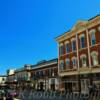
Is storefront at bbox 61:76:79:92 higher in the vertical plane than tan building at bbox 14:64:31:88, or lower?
lower

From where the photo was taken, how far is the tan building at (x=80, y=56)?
32625 millimetres

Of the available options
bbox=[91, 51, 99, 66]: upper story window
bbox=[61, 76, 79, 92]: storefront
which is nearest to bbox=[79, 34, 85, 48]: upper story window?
bbox=[91, 51, 99, 66]: upper story window

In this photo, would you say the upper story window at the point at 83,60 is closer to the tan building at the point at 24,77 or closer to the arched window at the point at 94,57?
the arched window at the point at 94,57

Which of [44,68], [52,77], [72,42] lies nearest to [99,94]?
[72,42]

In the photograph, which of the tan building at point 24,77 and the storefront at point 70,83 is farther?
the tan building at point 24,77

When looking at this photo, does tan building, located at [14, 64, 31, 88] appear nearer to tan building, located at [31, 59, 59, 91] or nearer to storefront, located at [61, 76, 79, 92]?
tan building, located at [31, 59, 59, 91]

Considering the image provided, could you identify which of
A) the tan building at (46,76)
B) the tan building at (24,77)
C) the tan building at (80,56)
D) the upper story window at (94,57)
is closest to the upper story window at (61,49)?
the tan building at (80,56)

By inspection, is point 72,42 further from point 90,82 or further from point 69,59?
point 90,82

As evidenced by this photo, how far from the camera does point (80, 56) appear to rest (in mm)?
35750

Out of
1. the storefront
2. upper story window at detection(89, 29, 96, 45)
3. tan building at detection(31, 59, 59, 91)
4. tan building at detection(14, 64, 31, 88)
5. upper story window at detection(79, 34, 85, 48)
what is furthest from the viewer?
tan building at detection(14, 64, 31, 88)

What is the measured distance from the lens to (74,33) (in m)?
37.9

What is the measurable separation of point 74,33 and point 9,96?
1633 cm

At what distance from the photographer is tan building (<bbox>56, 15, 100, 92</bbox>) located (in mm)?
32625

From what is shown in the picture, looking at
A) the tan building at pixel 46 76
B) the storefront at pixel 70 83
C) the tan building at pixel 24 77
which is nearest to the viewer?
the storefront at pixel 70 83
